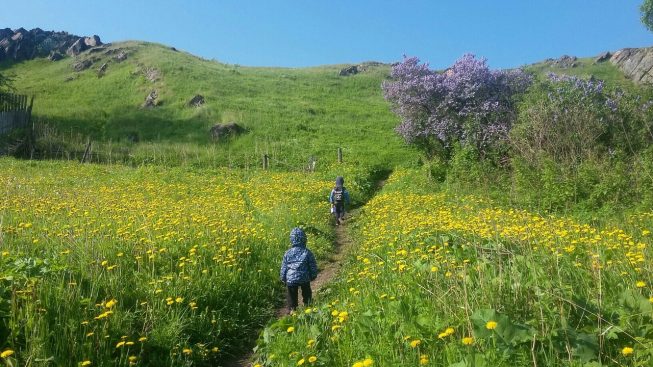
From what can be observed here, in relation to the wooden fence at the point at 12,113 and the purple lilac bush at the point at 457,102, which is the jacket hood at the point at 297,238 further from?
the wooden fence at the point at 12,113

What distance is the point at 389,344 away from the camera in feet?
14.9

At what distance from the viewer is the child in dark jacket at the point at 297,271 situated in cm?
747

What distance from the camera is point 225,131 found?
36.8 metres

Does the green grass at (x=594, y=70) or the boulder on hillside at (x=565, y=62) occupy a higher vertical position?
the boulder on hillside at (x=565, y=62)

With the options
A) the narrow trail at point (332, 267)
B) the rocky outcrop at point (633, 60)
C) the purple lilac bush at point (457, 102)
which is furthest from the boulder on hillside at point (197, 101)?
the rocky outcrop at point (633, 60)

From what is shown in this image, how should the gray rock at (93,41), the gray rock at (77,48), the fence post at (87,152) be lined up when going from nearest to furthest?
1. the fence post at (87,152)
2. the gray rock at (77,48)
3. the gray rock at (93,41)

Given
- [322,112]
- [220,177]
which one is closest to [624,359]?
[220,177]

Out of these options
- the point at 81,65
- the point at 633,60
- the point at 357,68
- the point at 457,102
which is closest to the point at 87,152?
the point at 457,102

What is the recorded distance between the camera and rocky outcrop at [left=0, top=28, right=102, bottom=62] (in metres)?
73.4

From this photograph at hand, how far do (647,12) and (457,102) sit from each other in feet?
93.9

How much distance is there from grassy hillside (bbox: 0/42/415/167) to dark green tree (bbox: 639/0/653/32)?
75.4 feet

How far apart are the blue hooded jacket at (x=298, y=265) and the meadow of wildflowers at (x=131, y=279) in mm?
675

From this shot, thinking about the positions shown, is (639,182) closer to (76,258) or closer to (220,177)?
(76,258)

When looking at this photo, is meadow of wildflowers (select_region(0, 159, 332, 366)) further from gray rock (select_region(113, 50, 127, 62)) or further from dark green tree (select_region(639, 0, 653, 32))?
gray rock (select_region(113, 50, 127, 62))
